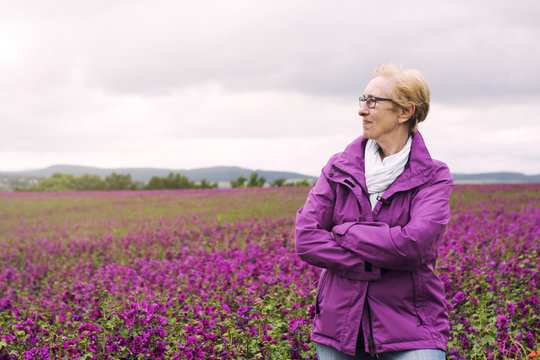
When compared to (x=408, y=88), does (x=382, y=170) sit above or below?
below

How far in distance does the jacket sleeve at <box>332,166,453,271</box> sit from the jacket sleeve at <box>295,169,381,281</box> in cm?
5

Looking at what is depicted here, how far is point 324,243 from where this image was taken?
254 cm

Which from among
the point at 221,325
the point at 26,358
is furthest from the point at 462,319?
the point at 26,358

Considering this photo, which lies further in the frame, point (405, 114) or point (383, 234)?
point (405, 114)

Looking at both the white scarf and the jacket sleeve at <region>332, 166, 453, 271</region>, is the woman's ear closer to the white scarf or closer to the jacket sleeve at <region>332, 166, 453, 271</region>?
the white scarf

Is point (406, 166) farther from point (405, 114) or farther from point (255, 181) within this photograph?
point (255, 181)

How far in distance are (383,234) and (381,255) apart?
0.11 meters

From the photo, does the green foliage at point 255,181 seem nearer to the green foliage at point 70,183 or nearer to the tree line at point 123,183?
the tree line at point 123,183

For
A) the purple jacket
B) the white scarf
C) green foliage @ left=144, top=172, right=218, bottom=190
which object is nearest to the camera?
the purple jacket

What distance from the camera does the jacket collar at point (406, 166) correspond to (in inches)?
98.3

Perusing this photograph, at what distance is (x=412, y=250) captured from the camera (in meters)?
2.38

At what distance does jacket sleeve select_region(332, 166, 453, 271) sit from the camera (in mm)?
2387

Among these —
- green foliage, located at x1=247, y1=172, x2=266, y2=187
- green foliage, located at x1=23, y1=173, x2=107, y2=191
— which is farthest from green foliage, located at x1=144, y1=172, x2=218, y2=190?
green foliage, located at x1=23, y1=173, x2=107, y2=191

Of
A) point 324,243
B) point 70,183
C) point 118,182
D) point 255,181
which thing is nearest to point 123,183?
point 118,182
